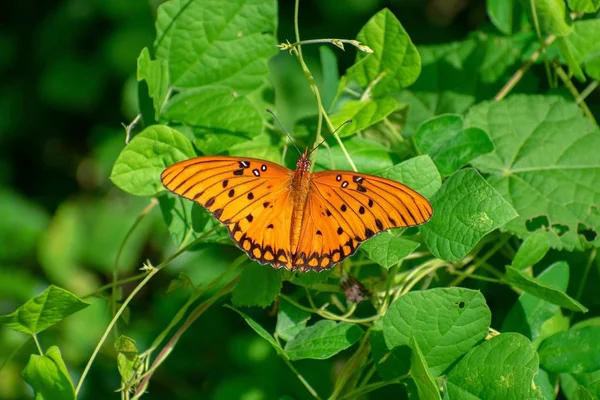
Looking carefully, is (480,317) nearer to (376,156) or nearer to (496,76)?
(376,156)

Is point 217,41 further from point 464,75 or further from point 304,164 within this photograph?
point 464,75

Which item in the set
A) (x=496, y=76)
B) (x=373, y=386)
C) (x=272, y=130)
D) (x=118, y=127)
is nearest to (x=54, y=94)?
(x=118, y=127)

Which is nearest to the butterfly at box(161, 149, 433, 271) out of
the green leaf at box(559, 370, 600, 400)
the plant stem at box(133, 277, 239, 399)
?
the plant stem at box(133, 277, 239, 399)

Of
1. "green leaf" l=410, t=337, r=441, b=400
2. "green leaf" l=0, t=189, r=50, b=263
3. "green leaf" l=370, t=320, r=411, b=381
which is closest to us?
"green leaf" l=410, t=337, r=441, b=400

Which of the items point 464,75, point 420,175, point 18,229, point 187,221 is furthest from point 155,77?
point 18,229

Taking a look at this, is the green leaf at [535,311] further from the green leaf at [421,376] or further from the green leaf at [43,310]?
the green leaf at [43,310]

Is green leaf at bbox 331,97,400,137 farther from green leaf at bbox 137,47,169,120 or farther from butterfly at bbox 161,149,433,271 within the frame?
green leaf at bbox 137,47,169,120
